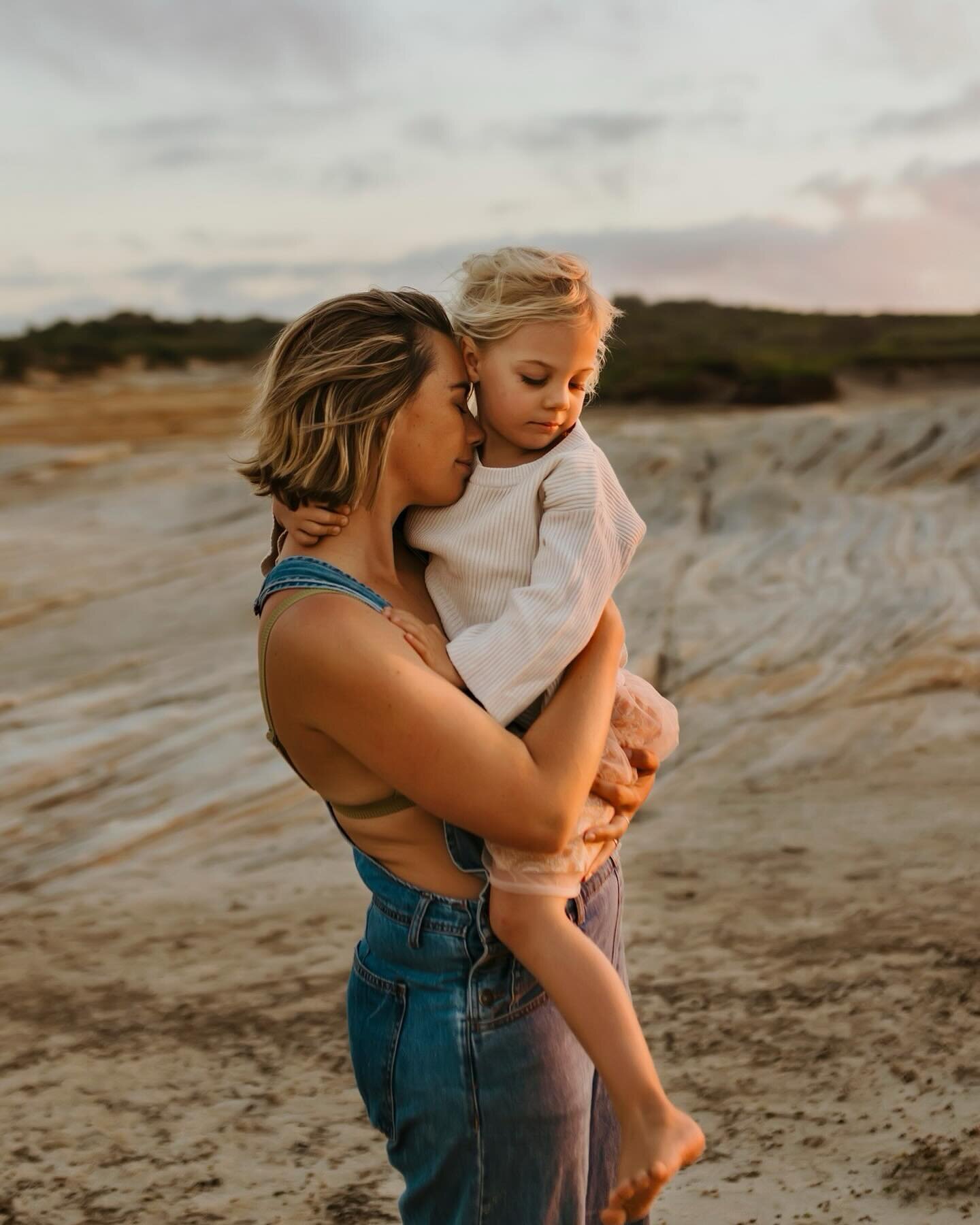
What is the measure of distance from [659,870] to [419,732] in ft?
13.6

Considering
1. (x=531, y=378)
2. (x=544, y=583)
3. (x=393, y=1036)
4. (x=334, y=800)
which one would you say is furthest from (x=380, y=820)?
(x=531, y=378)

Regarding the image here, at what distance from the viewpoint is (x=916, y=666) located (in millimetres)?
8133

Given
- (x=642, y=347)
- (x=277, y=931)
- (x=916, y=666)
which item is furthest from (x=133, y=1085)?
(x=642, y=347)

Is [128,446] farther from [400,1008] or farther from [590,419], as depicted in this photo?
[400,1008]

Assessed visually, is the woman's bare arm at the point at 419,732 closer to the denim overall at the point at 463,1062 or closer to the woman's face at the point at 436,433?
the denim overall at the point at 463,1062

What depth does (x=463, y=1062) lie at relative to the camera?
1902mm

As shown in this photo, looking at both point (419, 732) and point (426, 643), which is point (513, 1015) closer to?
point (419, 732)

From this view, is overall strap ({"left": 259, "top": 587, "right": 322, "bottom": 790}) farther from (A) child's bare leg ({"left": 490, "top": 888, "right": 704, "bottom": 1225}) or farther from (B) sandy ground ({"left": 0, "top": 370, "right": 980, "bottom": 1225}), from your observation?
(B) sandy ground ({"left": 0, "top": 370, "right": 980, "bottom": 1225})

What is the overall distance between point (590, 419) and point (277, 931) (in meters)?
11.8

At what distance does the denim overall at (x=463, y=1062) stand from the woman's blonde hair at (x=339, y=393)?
142 mm

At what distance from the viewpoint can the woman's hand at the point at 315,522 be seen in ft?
6.71

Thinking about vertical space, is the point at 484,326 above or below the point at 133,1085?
above

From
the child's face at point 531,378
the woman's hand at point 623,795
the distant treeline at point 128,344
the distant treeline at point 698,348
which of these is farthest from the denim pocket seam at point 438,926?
the distant treeline at point 128,344

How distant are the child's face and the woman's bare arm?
1.61ft
